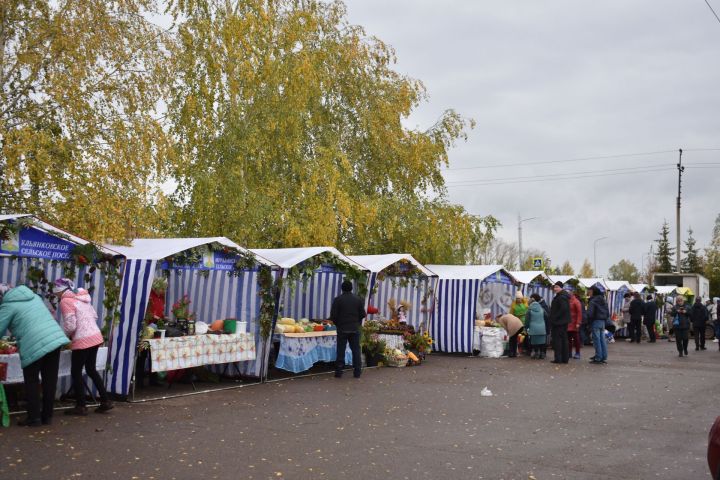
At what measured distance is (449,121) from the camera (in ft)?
89.0

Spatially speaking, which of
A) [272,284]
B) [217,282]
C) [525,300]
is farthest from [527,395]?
[525,300]

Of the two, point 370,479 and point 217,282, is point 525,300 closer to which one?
point 217,282

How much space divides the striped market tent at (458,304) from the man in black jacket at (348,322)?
19.8ft

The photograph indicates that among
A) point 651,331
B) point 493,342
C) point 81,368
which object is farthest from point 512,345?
point 81,368

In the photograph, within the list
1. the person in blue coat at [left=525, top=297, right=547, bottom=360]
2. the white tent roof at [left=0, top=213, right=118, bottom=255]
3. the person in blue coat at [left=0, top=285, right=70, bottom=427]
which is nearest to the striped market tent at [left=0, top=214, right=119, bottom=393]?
the white tent roof at [left=0, top=213, right=118, bottom=255]

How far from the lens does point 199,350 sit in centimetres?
1252

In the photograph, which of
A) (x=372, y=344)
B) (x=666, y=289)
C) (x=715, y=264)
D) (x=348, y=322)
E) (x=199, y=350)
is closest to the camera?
(x=199, y=350)

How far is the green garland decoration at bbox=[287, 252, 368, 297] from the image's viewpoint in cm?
1466

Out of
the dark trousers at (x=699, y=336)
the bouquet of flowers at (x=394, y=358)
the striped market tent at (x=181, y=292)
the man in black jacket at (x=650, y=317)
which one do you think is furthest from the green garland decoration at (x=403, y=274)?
the man in black jacket at (x=650, y=317)

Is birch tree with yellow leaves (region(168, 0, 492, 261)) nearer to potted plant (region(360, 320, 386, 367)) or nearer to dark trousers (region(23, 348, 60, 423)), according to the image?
potted plant (region(360, 320, 386, 367))

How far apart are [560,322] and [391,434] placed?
33.4ft

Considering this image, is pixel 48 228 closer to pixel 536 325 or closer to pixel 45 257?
pixel 45 257

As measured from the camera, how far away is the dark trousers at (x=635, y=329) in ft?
87.5

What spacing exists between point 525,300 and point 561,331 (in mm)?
3242
